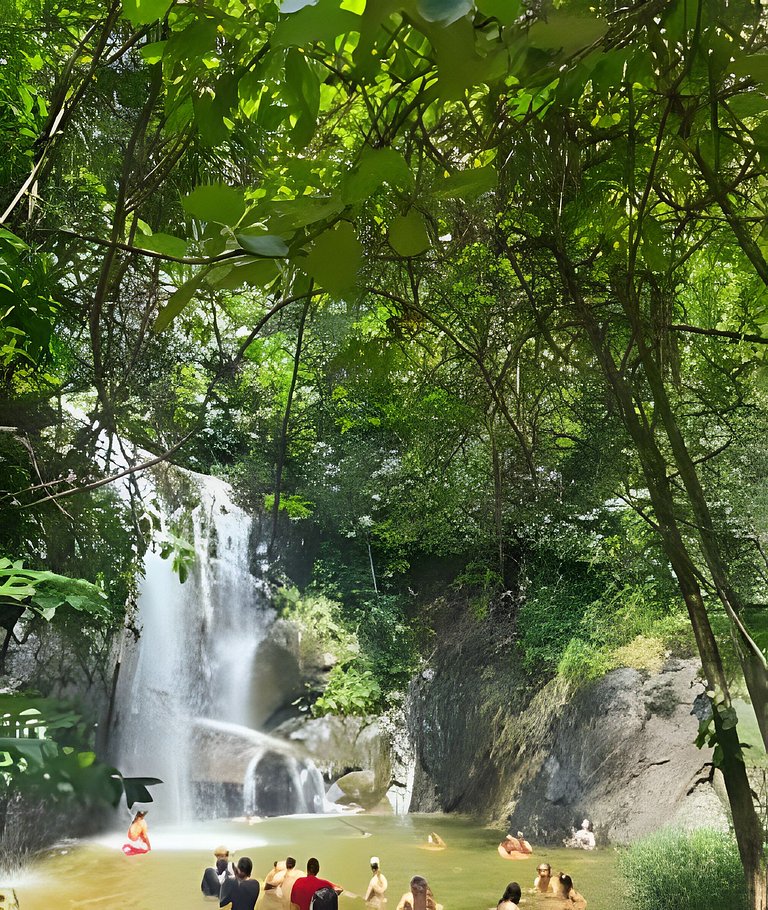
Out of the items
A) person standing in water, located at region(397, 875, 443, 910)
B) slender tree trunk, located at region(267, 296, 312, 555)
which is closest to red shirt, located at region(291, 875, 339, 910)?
person standing in water, located at region(397, 875, 443, 910)

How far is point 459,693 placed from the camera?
1.52m

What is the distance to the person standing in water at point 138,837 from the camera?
154 centimetres

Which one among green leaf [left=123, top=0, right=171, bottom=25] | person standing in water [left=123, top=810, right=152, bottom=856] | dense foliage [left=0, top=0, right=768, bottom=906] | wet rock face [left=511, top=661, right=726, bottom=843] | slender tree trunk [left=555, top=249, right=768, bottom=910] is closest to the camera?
green leaf [left=123, top=0, right=171, bottom=25]

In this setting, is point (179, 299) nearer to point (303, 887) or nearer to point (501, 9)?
point (501, 9)

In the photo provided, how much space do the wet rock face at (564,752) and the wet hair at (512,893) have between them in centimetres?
8

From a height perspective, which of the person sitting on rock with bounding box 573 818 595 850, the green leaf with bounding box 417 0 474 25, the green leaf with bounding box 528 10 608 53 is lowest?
the person sitting on rock with bounding box 573 818 595 850

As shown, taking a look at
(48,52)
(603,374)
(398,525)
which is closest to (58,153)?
(48,52)

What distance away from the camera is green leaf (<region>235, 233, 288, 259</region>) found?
27 centimetres

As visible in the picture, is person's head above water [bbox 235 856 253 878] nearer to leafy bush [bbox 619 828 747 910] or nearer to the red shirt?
the red shirt

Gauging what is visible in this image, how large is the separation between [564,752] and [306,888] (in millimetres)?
492

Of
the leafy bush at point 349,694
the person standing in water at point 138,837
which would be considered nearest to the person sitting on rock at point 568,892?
the leafy bush at point 349,694

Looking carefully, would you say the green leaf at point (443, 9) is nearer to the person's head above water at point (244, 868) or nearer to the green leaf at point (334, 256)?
the green leaf at point (334, 256)

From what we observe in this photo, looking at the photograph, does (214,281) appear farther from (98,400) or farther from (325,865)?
(98,400)

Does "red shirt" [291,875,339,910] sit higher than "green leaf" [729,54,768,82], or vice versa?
"green leaf" [729,54,768,82]
